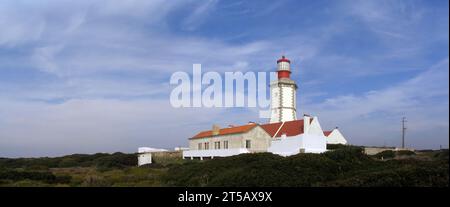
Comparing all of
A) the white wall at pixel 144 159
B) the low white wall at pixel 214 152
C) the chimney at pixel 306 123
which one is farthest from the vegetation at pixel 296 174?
the white wall at pixel 144 159

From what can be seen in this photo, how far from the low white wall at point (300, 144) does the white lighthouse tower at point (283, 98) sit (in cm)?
985

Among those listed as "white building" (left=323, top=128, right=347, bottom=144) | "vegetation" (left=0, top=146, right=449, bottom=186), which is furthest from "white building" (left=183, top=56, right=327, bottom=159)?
Answer: "vegetation" (left=0, top=146, right=449, bottom=186)

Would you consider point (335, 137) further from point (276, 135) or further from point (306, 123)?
point (306, 123)

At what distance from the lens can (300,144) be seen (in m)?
27.9

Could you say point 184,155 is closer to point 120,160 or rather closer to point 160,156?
point 160,156

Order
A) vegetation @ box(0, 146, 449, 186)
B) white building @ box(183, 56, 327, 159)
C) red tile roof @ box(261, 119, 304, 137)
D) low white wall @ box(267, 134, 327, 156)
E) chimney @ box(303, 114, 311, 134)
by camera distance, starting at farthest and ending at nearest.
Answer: red tile roof @ box(261, 119, 304, 137), chimney @ box(303, 114, 311, 134), white building @ box(183, 56, 327, 159), low white wall @ box(267, 134, 327, 156), vegetation @ box(0, 146, 449, 186)

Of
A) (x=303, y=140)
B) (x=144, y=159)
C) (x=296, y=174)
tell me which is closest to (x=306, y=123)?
(x=303, y=140)

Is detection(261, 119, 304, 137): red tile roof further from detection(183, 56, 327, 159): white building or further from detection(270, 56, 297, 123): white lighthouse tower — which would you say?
detection(270, 56, 297, 123): white lighthouse tower

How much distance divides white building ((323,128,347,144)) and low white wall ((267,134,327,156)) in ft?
26.2

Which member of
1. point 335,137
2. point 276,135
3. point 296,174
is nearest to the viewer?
point 296,174

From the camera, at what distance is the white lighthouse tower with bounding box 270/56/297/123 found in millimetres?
40031

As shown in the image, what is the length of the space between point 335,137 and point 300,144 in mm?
10621
